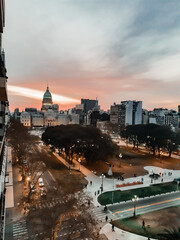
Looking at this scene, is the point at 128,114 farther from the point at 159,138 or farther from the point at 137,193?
the point at 137,193

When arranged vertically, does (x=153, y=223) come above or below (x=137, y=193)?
below

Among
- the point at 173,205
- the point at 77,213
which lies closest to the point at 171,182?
the point at 173,205

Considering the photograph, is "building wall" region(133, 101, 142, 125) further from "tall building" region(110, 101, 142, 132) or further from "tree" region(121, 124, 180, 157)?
"tree" region(121, 124, 180, 157)

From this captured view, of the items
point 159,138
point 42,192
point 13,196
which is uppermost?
point 159,138

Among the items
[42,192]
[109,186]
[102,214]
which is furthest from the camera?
[109,186]

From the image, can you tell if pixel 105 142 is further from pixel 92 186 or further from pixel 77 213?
pixel 77 213

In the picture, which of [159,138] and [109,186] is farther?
[159,138]

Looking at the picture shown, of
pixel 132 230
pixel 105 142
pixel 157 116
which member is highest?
pixel 157 116

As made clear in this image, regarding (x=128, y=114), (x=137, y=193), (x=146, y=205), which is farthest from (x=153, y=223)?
(x=128, y=114)
